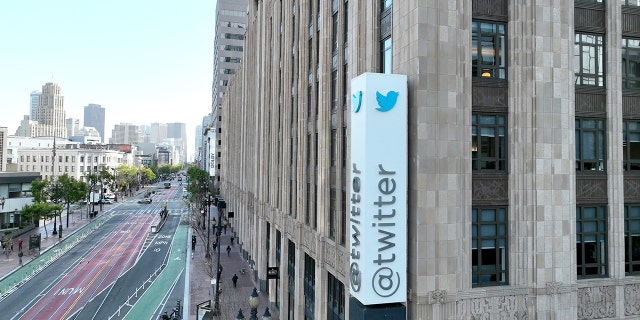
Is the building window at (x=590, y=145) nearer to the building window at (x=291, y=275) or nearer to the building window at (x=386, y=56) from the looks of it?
the building window at (x=386, y=56)

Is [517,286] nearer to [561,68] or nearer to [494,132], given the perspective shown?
[494,132]

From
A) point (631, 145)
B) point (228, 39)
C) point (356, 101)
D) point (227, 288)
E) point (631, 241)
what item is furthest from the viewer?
point (228, 39)

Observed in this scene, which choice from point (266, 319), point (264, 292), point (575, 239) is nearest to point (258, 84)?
point (264, 292)

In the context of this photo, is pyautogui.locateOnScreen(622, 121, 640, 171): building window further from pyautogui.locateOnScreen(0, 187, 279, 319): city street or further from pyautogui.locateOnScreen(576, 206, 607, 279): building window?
pyautogui.locateOnScreen(0, 187, 279, 319): city street

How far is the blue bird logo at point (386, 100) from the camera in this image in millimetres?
15156

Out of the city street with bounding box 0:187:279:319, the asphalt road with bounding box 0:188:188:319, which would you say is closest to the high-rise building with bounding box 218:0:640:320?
the city street with bounding box 0:187:279:319

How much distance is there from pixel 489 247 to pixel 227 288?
1264 inches

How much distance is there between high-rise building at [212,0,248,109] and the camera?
13150 cm

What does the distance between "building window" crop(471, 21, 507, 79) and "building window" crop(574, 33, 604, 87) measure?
343cm

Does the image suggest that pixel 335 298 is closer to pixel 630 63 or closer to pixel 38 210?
pixel 630 63

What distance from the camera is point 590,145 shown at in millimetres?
18391

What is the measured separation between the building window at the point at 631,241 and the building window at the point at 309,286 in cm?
1612

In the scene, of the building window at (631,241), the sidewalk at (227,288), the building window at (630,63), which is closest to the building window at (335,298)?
the building window at (631,241)

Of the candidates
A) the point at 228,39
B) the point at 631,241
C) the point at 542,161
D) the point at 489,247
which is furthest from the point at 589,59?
the point at 228,39
